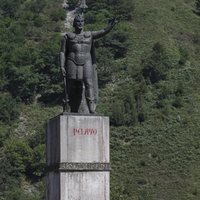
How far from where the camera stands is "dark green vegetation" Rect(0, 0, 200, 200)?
94294 mm

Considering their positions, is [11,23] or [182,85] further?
[11,23]

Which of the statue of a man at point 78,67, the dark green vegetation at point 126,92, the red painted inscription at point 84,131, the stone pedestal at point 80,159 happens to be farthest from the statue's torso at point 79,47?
the dark green vegetation at point 126,92

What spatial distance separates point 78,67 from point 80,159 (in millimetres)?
2400

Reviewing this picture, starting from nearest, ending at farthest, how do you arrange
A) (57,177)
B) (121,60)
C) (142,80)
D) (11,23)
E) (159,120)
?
(57,177) < (159,120) < (142,80) < (121,60) < (11,23)

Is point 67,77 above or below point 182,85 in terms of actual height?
below

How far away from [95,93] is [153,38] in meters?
101

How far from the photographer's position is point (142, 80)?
11269 centimetres

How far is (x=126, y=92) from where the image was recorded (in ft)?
360

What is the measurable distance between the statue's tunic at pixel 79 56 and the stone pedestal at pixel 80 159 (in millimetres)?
1196

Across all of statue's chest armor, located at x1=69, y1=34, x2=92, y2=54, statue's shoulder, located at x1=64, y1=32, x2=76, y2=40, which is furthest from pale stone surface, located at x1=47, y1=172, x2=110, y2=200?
statue's shoulder, located at x1=64, y1=32, x2=76, y2=40

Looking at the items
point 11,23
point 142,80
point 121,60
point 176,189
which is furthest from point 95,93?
point 11,23

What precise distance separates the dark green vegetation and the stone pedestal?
176ft

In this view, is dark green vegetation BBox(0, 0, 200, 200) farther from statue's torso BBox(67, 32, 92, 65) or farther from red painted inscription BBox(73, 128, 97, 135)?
red painted inscription BBox(73, 128, 97, 135)

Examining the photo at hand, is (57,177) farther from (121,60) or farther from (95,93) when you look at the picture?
(121,60)
